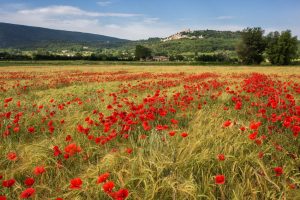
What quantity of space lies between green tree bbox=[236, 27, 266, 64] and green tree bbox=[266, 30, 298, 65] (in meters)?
2.49

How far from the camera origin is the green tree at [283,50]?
225ft

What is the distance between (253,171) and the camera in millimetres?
3510

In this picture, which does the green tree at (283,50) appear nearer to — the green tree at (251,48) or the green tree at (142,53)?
the green tree at (251,48)

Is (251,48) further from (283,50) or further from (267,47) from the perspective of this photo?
(283,50)

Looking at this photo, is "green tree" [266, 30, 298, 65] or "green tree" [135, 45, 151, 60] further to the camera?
"green tree" [135, 45, 151, 60]

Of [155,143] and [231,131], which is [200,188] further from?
[231,131]

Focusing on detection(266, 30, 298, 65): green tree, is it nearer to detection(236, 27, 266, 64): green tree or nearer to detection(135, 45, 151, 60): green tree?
detection(236, 27, 266, 64): green tree

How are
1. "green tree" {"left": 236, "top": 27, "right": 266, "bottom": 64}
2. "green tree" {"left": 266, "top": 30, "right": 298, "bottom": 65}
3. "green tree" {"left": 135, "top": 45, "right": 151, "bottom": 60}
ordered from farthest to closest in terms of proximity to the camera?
"green tree" {"left": 135, "top": 45, "right": 151, "bottom": 60} < "green tree" {"left": 236, "top": 27, "right": 266, "bottom": 64} < "green tree" {"left": 266, "top": 30, "right": 298, "bottom": 65}

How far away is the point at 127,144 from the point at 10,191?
1.86 metres

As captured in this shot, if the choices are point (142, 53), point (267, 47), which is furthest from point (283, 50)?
point (142, 53)

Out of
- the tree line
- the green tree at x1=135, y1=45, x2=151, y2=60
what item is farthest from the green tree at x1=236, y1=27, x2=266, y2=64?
the green tree at x1=135, y1=45, x2=151, y2=60

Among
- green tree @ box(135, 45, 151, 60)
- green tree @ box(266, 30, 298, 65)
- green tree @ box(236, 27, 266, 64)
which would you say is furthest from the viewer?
green tree @ box(135, 45, 151, 60)

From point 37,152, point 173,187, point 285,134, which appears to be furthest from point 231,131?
point 37,152

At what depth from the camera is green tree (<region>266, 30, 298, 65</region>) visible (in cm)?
6856
